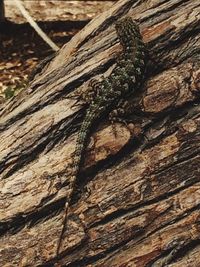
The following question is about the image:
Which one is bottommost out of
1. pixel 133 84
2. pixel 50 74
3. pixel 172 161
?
pixel 172 161

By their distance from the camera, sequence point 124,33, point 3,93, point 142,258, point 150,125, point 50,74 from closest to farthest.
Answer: point 142,258 → point 150,125 → point 124,33 → point 50,74 → point 3,93

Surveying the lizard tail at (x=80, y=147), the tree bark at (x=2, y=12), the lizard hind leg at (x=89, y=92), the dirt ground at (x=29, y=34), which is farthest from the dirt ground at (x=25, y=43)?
the lizard tail at (x=80, y=147)

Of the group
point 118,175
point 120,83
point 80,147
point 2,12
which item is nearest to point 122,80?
point 120,83

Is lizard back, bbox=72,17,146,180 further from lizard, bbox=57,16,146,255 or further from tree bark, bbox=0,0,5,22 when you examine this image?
tree bark, bbox=0,0,5,22

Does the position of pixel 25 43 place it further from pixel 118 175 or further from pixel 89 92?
pixel 118 175

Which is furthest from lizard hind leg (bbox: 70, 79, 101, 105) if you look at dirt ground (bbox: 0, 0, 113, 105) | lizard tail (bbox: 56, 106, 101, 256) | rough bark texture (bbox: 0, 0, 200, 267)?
dirt ground (bbox: 0, 0, 113, 105)

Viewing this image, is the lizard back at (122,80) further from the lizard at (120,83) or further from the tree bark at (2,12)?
the tree bark at (2,12)

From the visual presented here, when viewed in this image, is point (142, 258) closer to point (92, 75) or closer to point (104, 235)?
point (104, 235)

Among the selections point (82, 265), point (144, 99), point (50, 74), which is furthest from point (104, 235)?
point (50, 74)
